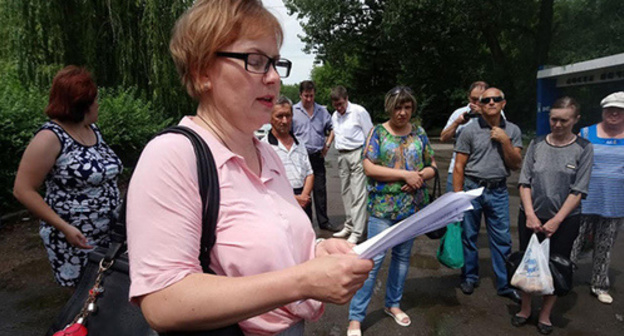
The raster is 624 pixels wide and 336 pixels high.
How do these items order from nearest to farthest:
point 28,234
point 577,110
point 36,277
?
point 577,110
point 36,277
point 28,234

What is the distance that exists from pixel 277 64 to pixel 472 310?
3339mm

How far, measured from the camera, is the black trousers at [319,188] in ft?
19.5

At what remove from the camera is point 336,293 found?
942 millimetres

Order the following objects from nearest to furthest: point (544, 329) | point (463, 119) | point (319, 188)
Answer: point (544, 329)
point (463, 119)
point (319, 188)

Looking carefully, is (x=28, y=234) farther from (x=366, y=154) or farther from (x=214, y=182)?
(x=214, y=182)

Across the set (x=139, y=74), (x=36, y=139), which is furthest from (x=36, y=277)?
(x=139, y=74)

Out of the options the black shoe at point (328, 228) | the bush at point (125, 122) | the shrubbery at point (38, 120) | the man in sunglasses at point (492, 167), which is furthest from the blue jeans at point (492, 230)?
the bush at point (125, 122)

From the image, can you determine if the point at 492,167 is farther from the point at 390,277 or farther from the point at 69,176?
the point at 69,176

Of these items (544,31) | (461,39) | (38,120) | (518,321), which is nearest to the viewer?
(518,321)

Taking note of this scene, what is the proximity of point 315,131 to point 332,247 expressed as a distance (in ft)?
15.0

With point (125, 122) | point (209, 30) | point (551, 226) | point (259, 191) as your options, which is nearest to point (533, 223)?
point (551, 226)

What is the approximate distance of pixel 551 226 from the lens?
3.19m

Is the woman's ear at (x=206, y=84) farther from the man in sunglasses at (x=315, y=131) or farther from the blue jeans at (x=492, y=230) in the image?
the man in sunglasses at (x=315, y=131)

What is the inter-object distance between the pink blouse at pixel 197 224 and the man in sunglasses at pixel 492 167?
2949 mm
